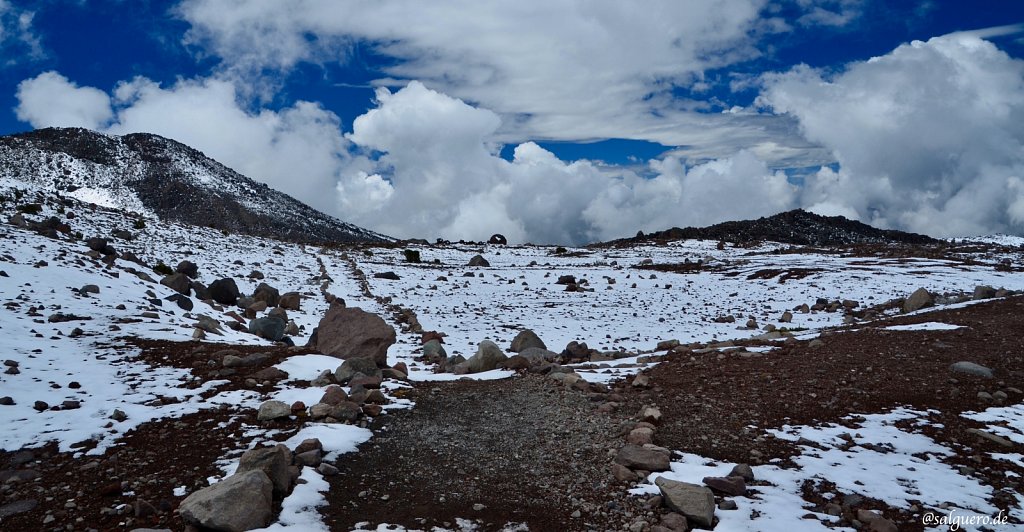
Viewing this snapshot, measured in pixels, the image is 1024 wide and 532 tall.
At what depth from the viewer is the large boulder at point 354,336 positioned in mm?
13164

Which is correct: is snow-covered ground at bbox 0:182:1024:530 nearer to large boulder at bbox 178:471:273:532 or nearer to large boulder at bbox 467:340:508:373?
large boulder at bbox 178:471:273:532

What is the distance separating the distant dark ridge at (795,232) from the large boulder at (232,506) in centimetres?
7143

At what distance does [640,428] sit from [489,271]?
33.8 m

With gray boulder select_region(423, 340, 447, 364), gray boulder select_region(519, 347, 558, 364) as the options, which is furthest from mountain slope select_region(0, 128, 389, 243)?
gray boulder select_region(519, 347, 558, 364)

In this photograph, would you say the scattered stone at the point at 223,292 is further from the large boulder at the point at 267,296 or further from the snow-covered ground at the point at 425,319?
the snow-covered ground at the point at 425,319

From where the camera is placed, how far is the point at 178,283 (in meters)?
21.5

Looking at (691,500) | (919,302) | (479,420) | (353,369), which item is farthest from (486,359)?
(919,302)

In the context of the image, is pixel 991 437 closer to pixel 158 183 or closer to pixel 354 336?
pixel 354 336

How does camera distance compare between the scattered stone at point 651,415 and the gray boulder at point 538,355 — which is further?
the gray boulder at point 538,355

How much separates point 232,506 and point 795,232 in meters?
94.1

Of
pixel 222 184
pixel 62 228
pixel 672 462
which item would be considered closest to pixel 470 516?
pixel 672 462

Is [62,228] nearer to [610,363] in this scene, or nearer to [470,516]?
[610,363]

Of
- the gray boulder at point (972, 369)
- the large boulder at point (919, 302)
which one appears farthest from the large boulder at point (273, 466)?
the large boulder at point (919, 302)

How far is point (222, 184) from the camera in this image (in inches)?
5571
